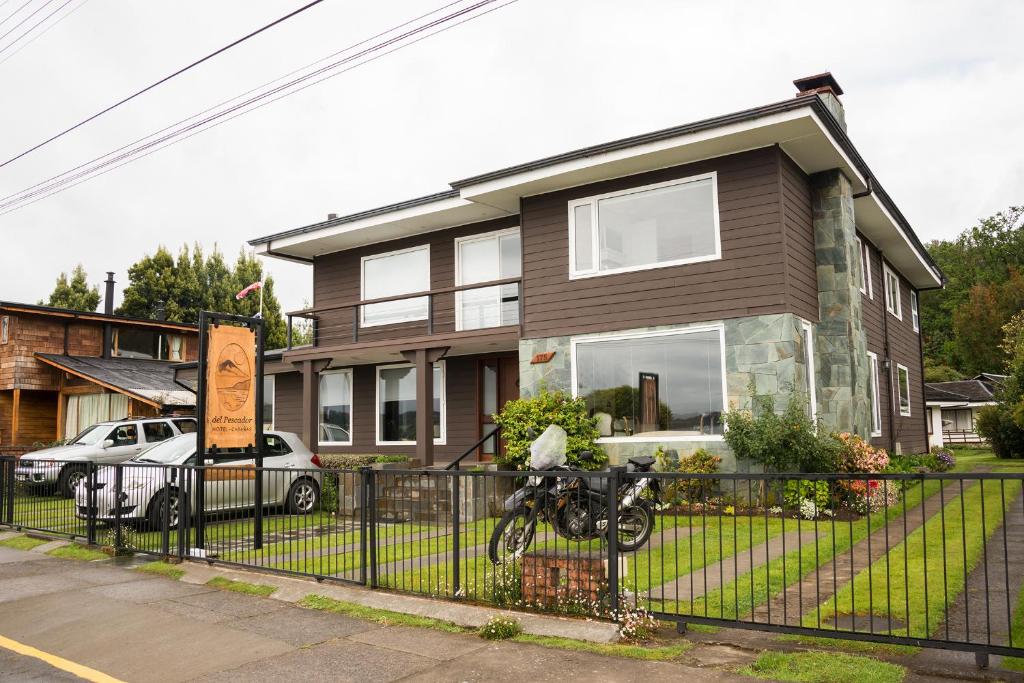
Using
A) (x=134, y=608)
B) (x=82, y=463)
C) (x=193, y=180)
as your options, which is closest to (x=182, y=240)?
(x=193, y=180)

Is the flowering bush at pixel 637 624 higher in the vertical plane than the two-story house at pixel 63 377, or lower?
lower

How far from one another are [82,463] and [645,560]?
7.93 m

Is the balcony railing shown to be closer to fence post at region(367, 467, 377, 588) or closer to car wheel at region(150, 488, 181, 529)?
car wheel at region(150, 488, 181, 529)

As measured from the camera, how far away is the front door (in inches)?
685

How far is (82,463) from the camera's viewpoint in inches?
435

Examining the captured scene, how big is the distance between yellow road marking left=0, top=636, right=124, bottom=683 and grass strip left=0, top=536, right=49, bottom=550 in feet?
18.3

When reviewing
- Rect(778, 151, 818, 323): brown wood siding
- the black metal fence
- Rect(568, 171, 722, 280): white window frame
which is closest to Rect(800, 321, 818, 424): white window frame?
Rect(778, 151, 818, 323): brown wood siding

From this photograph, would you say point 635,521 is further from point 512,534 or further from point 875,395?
point 875,395

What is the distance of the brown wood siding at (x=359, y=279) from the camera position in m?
17.7

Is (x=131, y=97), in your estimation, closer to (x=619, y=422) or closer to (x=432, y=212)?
(x=432, y=212)

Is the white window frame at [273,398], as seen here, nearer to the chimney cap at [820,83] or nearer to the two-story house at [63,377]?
the two-story house at [63,377]

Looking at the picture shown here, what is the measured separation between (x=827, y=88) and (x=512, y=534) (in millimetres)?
12555

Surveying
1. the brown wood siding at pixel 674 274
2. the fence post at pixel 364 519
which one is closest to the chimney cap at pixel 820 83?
the brown wood siding at pixel 674 274

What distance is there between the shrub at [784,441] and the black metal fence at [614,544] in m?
0.58
